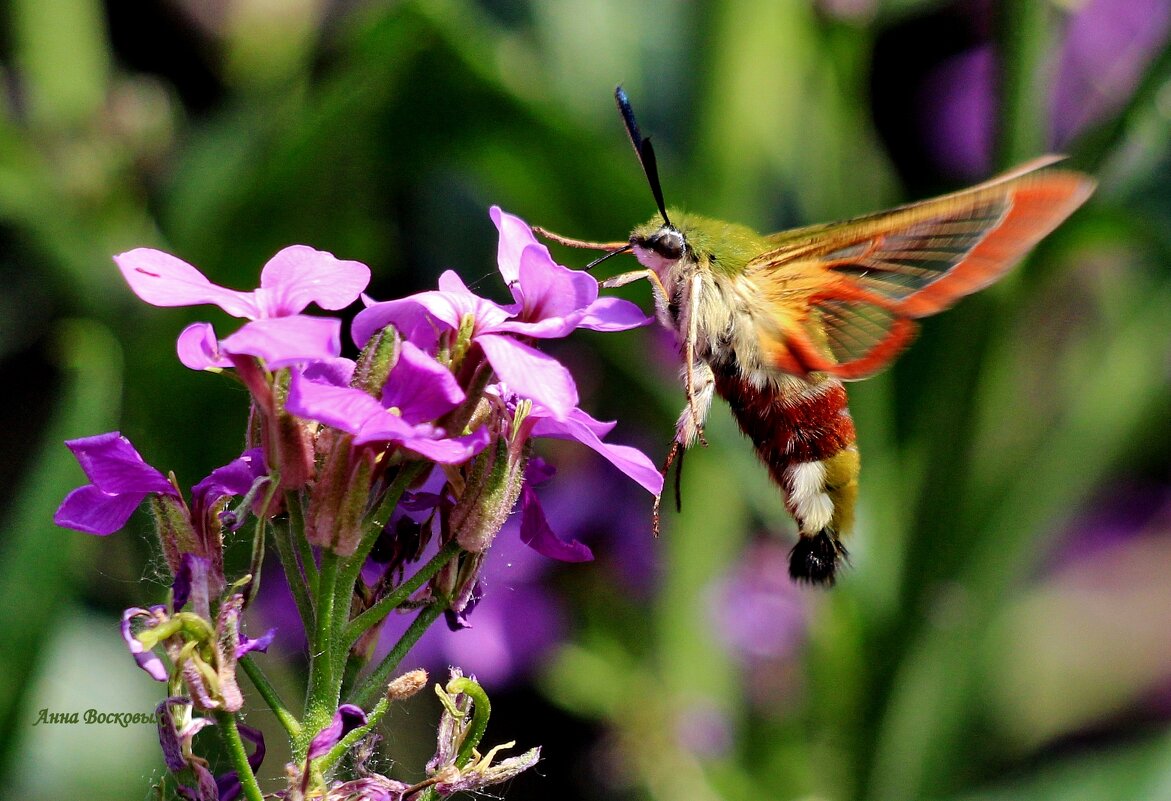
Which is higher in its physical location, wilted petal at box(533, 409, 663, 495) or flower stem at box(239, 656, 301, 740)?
wilted petal at box(533, 409, 663, 495)

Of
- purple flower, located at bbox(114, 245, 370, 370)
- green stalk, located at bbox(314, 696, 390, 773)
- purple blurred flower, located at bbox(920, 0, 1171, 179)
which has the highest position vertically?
purple blurred flower, located at bbox(920, 0, 1171, 179)

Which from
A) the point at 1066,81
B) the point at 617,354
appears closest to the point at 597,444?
the point at 617,354

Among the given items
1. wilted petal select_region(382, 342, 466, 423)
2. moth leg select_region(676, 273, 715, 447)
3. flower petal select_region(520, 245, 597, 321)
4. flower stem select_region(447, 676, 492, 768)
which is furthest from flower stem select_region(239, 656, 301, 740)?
moth leg select_region(676, 273, 715, 447)

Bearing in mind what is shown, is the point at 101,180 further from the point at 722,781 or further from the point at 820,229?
the point at 722,781

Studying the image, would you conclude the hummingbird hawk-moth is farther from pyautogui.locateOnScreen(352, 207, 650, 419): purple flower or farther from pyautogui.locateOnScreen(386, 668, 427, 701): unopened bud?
pyautogui.locateOnScreen(386, 668, 427, 701): unopened bud

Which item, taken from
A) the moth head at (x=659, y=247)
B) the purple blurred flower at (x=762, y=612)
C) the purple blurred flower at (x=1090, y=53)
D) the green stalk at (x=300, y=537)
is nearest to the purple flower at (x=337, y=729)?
the green stalk at (x=300, y=537)

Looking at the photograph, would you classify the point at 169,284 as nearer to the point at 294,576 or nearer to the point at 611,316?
the point at 294,576

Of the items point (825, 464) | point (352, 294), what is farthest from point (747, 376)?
point (352, 294)
